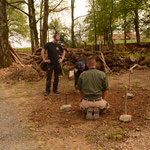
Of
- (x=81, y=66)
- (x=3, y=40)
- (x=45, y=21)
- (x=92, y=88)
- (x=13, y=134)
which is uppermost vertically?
(x=45, y=21)

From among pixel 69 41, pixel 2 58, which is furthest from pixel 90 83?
pixel 69 41

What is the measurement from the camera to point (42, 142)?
133 inches

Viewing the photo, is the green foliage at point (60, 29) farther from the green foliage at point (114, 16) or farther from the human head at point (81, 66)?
the human head at point (81, 66)

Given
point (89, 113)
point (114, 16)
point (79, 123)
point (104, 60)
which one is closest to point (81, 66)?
point (89, 113)

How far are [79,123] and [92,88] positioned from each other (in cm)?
89

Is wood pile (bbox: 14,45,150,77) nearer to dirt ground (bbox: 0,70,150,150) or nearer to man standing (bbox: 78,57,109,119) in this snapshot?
dirt ground (bbox: 0,70,150,150)

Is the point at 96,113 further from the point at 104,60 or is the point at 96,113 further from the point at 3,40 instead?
the point at 3,40

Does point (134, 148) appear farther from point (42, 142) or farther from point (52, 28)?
point (52, 28)

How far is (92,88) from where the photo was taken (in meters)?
4.14

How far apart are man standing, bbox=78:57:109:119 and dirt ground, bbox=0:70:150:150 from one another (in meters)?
0.31

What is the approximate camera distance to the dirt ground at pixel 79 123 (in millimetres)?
3252

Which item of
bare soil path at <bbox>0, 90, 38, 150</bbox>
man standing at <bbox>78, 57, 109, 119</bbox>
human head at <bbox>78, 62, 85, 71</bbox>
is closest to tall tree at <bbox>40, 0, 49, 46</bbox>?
human head at <bbox>78, 62, 85, 71</bbox>

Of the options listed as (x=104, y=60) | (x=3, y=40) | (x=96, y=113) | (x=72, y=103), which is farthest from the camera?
(x=3, y=40)

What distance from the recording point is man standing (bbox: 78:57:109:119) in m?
4.11
